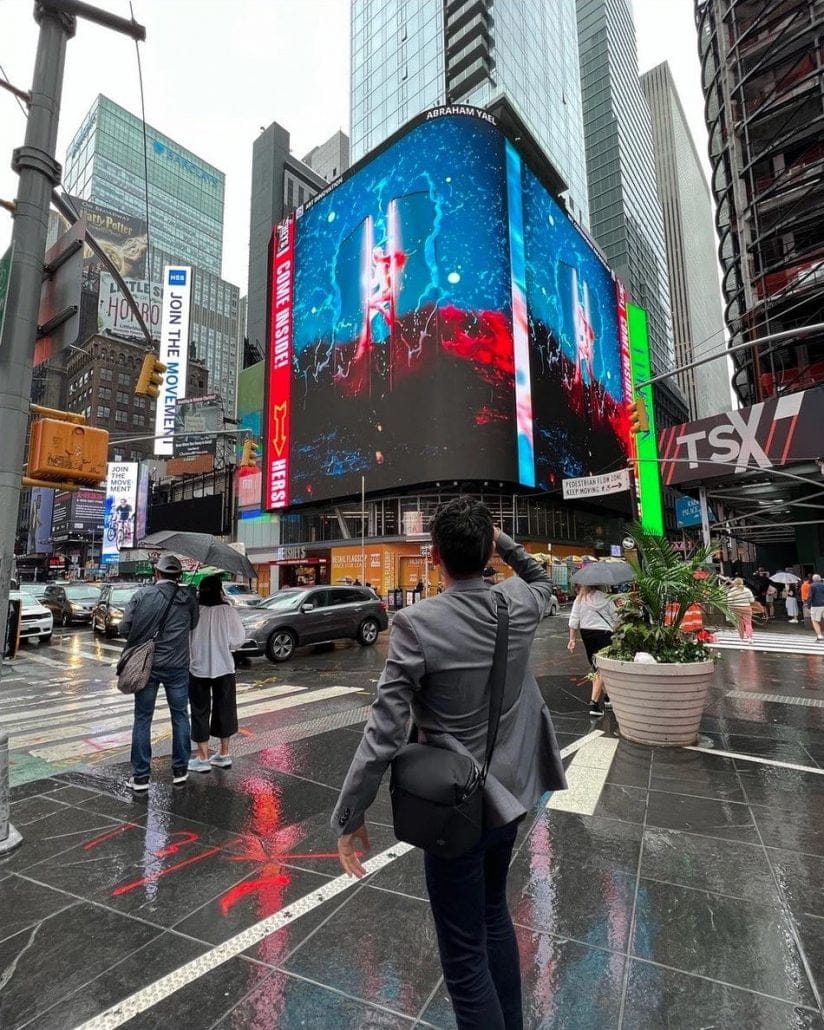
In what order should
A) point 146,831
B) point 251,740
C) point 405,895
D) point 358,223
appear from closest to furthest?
point 405,895, point 146,831, point 251,740, point 358,223

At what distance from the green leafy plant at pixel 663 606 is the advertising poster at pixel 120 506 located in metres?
53.2

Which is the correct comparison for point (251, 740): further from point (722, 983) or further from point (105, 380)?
point (105, 380)

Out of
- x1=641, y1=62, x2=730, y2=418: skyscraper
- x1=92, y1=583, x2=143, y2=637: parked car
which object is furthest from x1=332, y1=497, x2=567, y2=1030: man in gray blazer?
x1=641, y1=62, x2=730, y2=418: skyscraper

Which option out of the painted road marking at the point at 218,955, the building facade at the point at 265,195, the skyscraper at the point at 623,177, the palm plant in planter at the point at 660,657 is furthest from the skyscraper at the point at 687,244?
the painted road marking at the point at 218,955

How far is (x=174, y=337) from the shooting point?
3909 centimetres

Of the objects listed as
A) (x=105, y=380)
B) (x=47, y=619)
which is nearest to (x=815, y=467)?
(x=47, y=619)

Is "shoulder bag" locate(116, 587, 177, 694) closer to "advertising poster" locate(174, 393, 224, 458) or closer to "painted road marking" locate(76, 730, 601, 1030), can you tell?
"painted road marking" locate(76, 730, 601, 1030)

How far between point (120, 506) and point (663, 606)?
5568 cm

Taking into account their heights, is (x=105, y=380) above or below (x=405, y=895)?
above

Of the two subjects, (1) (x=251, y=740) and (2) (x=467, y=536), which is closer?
(2) (x=467, y=536)

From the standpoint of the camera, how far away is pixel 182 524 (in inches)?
2146

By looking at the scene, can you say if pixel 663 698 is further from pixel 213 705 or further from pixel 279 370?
pixel 279 370

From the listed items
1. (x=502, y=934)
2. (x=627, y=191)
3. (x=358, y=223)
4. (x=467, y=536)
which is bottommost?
(x=502, y=934)

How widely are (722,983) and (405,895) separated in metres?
1.53
